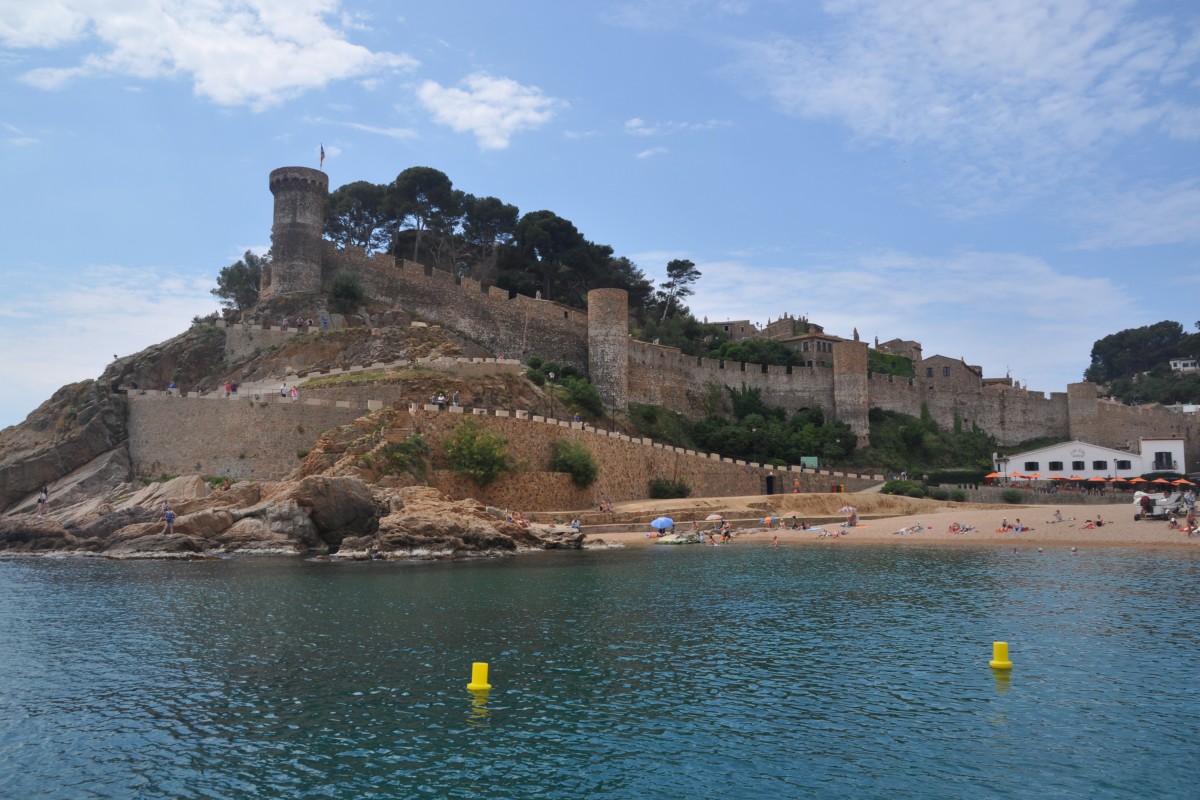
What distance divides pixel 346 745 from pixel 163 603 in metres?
11.1

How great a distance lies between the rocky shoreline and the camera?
91.1 ft

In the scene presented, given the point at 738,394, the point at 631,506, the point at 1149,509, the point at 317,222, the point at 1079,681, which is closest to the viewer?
the point at 1079,681

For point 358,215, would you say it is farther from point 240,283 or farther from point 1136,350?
point 1136,350

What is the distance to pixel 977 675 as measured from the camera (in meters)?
12.0

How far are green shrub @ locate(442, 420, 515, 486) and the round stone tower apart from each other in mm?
13851

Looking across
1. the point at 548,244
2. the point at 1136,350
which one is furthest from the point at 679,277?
the point at 1136,350

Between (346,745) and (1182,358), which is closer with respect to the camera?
(346,745)

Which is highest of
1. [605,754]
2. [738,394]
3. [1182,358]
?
[1182,358]

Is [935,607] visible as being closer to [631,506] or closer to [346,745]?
[346,745]

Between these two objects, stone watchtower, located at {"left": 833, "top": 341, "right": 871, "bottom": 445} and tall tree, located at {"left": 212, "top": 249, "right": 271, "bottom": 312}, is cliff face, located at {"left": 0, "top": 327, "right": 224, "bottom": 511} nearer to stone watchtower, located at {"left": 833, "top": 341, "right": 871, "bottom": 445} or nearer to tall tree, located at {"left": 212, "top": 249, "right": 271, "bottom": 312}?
tall tree, located at {"left": 212, "top": 249, "right": 271, "bottom": 312}

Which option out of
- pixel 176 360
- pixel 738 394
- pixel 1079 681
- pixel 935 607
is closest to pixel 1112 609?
pixel 935 607

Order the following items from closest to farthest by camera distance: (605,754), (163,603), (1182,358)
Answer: (605,754) < (163,603) < (1182,358)

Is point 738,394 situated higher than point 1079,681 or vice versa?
point 738,394

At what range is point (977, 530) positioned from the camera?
104 feet
